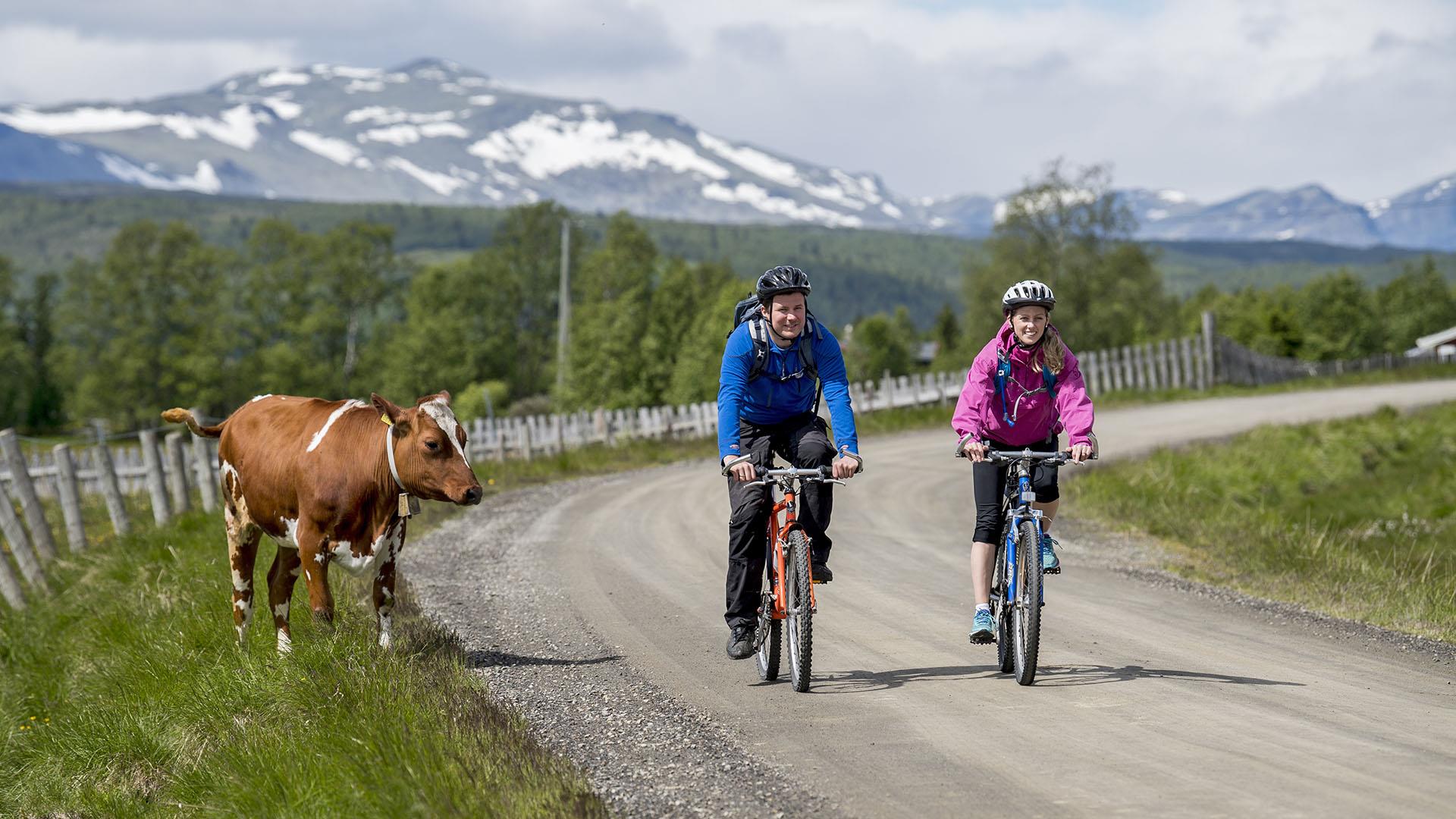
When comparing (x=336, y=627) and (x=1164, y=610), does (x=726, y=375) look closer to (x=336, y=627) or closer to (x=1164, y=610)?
(x=336, y=627)

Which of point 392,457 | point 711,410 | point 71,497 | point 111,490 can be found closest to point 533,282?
point 711,410

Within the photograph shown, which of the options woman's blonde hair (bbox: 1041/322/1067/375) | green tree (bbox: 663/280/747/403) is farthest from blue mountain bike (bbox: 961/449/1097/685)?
green tree (bbox: 663/280/747/403)

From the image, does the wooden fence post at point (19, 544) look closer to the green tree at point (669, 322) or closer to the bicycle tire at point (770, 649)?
the bicycle tire at point (770, 649)

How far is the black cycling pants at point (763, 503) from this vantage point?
23.4 feet

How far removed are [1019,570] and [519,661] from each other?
3094mm

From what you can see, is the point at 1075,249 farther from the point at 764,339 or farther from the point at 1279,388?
the point at 764,339

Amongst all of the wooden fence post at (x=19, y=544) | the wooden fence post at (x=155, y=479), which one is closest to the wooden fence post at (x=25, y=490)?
the wooden fence post at (x=19, y=544)

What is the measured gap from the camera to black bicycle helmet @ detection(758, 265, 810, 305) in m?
6.95

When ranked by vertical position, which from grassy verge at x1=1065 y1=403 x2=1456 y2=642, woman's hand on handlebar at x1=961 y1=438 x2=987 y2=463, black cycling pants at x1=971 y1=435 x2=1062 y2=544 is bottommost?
grassy verge at x1=1065 y1=403 x2=1456 y2=642

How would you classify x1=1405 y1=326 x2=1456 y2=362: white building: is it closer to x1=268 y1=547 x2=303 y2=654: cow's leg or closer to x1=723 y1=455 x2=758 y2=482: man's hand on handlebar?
x1=723 y1=455 x2=758 y2=482: man's hand on handlebar

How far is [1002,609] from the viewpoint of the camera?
280 inches

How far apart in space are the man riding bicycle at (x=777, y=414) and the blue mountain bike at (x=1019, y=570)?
86 centimetres

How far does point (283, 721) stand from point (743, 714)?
2.25m

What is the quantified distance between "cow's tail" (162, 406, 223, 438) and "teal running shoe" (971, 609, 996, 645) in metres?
5.16
